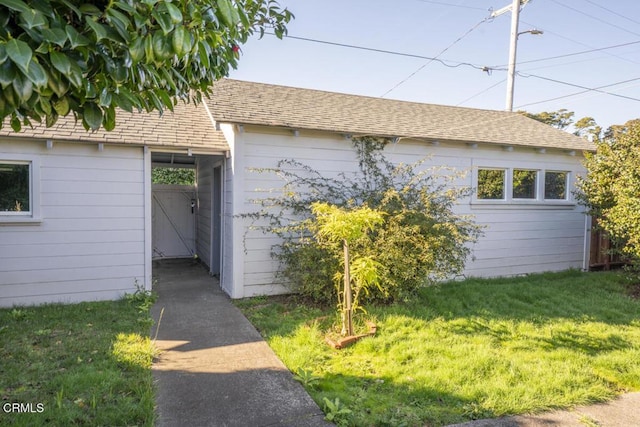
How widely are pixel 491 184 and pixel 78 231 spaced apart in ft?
27.0

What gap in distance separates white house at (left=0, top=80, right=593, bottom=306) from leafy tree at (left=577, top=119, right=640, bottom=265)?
1026mm

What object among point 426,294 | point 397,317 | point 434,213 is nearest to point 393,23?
point 434,213

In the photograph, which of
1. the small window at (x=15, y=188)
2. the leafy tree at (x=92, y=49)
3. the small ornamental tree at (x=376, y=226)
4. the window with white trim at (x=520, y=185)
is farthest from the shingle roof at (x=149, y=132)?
the window with white trim at (x=520, y=185)

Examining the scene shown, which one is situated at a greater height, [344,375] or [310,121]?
[310,121]

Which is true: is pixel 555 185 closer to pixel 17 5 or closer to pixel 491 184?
pixel 491 184

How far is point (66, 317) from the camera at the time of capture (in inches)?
204

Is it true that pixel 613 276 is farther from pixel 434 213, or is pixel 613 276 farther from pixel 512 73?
pixel 512 73

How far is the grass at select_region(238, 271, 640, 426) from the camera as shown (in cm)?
323

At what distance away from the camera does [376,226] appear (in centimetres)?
589

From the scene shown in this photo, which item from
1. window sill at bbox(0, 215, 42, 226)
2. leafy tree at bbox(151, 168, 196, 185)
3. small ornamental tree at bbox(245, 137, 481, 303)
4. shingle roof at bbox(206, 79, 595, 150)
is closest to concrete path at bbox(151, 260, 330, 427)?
small ornamental tree at bbox(245, 137, 481, 303)

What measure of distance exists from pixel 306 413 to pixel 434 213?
13.6 ft

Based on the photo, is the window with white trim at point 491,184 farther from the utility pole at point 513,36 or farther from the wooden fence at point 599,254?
the utility pole at point 513,36

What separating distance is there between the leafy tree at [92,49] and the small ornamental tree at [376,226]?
12.9 ft

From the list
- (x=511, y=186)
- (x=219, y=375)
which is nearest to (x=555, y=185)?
(x=511, y=186)
